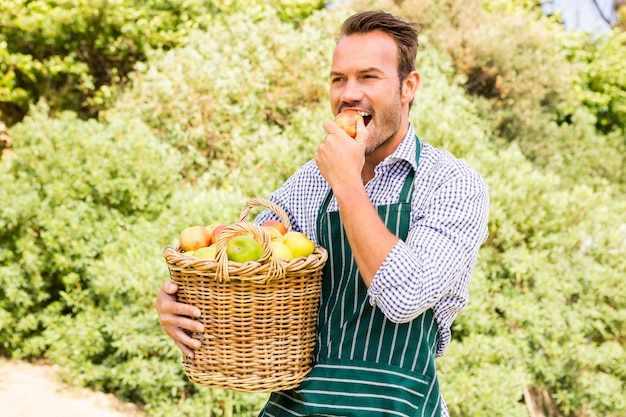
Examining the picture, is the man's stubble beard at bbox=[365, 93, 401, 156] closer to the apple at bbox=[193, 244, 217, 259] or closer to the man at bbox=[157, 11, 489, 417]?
the man at bbox=[157, 11, 489, 417]

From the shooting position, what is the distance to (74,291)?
562 centimetres

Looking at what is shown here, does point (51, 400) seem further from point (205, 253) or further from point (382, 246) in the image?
point (382, 246)

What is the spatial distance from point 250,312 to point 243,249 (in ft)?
0.57

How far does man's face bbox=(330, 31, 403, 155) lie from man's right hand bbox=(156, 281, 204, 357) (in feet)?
2.23

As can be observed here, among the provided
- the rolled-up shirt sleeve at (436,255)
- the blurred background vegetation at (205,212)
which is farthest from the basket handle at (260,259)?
the blurred background vegetation at (205,212)

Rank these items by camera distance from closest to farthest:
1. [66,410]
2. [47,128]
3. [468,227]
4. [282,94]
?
[468,227], [66,410], [47,128], [282,94]

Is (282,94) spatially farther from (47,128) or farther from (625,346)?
(625,346)

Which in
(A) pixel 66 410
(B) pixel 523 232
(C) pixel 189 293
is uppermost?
(C) pixel 189 293

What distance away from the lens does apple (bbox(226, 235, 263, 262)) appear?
178cm

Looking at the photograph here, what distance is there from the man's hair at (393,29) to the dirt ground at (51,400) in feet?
12.7

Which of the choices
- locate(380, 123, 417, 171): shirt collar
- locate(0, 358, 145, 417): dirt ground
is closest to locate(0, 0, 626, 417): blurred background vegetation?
locate(0, 358, 145, 417): dirt ground

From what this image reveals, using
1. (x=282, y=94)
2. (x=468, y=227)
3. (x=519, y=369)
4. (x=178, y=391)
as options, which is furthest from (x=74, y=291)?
(x=468, y=227)

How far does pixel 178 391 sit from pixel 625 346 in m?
3.23

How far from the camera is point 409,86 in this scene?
217 centimetres
